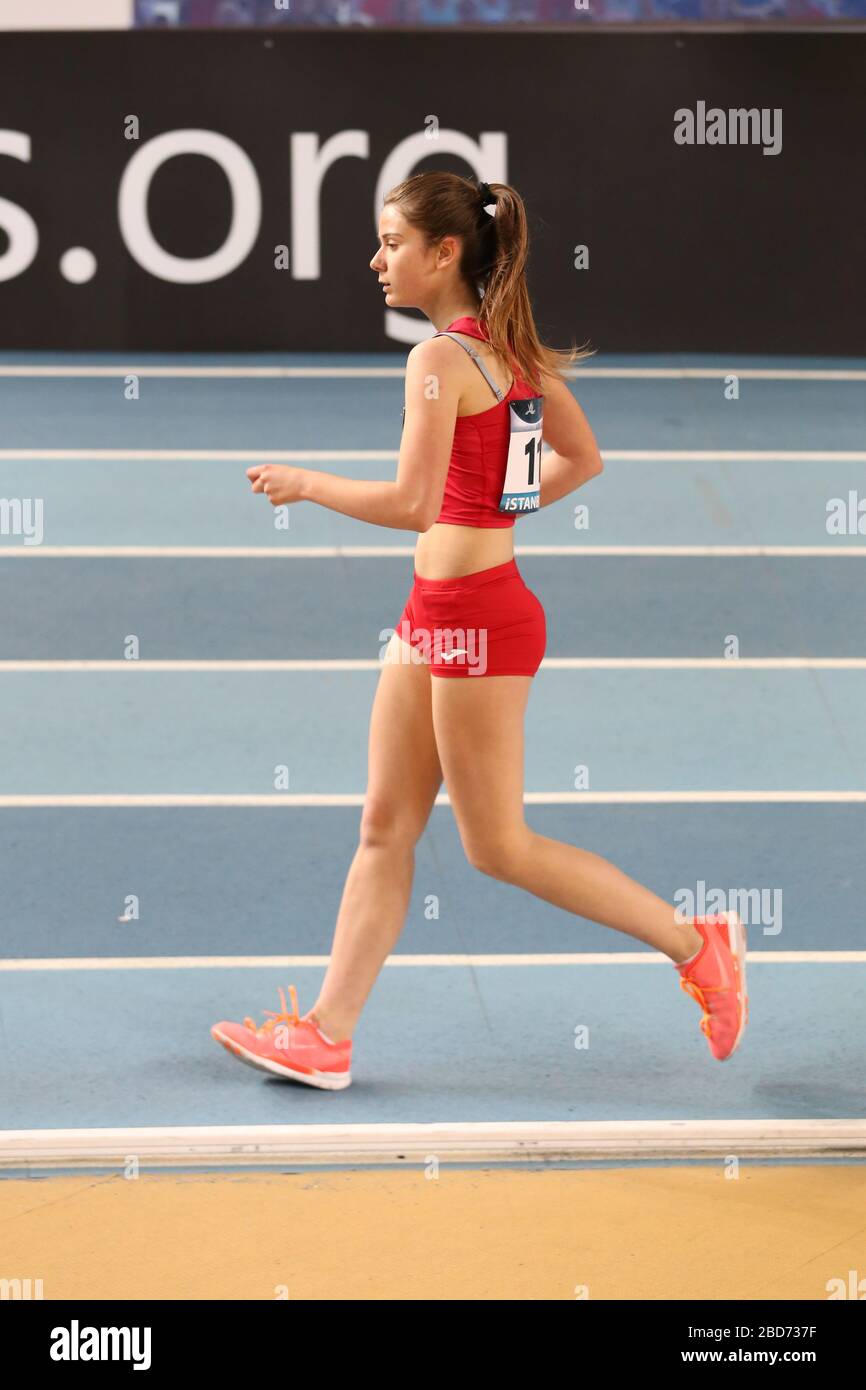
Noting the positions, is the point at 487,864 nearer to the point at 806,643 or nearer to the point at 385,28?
the point at 806,643

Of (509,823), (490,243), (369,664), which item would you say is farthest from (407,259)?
(369,664)

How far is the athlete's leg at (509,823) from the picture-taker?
428cm

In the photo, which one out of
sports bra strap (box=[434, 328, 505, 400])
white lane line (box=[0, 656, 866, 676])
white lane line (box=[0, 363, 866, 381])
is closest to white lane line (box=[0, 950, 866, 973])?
sports bra strap (box=[434, 328, 505, 400])

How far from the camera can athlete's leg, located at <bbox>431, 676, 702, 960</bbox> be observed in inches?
169

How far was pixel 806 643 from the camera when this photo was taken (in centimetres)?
816

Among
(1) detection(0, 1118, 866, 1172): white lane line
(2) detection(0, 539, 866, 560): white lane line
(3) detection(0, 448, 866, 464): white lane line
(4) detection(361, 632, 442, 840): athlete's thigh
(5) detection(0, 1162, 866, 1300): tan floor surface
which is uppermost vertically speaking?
(3) detection(0, 448, 866, 464): white lane line

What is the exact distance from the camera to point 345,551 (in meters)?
9.48

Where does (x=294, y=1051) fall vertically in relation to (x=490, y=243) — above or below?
below

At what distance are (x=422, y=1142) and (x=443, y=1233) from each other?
1.23 feet

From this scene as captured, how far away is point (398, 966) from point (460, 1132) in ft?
3.48

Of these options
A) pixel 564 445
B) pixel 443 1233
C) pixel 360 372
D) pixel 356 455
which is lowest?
pixel 443 1233

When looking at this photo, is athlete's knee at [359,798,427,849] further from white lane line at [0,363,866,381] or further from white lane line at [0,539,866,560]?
white lane line at [0,363,866,381]

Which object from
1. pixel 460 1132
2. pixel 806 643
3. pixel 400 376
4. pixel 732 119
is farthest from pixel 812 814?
pixel 732 119

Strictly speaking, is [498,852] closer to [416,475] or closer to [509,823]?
[509,823]
